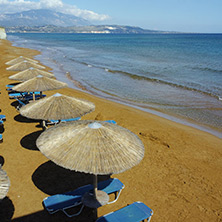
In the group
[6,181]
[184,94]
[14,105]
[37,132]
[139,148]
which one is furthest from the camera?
[184,94]

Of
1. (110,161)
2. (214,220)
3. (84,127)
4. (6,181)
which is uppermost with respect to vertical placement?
(84,127)

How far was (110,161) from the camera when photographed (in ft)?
14.2

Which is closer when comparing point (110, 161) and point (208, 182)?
point (110, 161)

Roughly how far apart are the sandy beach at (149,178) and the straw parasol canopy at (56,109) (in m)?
1.75

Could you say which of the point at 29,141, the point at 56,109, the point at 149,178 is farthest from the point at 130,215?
the point at 29,141

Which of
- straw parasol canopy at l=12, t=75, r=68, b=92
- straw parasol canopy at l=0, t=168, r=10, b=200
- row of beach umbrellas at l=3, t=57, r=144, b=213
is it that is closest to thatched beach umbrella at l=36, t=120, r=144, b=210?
row of beach umbrellas at l=3, t=57, r=144, b=213

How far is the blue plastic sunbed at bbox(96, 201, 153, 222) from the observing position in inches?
191

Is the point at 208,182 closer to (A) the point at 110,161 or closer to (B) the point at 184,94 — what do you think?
(A) the point at 110,161

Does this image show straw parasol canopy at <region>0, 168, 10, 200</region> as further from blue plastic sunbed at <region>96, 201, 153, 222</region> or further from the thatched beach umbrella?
blue plastic sunbed at <region>96, 201, 153, 222</region>

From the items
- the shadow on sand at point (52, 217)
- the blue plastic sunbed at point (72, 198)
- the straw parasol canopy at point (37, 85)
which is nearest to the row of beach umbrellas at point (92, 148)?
the blue plastic sunbed at point (72, 198)

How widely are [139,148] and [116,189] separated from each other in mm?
1743

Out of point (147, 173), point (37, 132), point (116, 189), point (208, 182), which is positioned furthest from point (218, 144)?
point (37, 132)

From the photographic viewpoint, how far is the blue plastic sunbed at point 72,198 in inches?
205

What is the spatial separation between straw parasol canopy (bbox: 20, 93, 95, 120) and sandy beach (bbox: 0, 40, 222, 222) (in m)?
1.75
